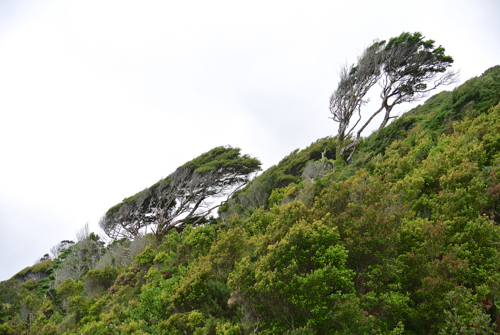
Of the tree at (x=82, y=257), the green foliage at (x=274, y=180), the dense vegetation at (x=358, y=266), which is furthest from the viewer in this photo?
the tree at (x=82, y=257)

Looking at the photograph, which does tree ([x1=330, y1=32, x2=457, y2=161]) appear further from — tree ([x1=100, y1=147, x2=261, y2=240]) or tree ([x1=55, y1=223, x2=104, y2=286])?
tree ([x1=55, y1=223, x2=104, y2=286])

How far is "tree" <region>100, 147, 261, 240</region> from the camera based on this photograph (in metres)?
25.4

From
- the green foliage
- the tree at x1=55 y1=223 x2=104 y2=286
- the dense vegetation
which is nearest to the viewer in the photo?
the dense vegetation

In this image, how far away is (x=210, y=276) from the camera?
10.1 metres

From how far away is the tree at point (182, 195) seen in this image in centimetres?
2536

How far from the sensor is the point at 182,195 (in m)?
25.9

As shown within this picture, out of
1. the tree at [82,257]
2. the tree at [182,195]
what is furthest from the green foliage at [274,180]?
the tree at [82,257]

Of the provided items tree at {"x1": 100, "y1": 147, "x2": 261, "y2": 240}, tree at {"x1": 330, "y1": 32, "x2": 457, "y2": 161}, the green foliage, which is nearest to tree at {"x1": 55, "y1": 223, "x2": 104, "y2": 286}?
tree at {"x1": 100, "y1": 147, "x2": 261, "y2": 240}

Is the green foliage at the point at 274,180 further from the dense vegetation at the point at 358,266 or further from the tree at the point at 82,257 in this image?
the tree at the point at 82,257

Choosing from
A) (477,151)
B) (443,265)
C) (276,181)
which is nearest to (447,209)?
(443,265)

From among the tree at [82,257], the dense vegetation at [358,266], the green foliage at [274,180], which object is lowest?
the dense vegetation at [358,266]

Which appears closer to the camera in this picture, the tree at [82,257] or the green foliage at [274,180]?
the green foliage at [274,180]

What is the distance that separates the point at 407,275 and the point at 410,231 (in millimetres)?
1106

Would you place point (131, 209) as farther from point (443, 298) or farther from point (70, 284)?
point (443, 298)
